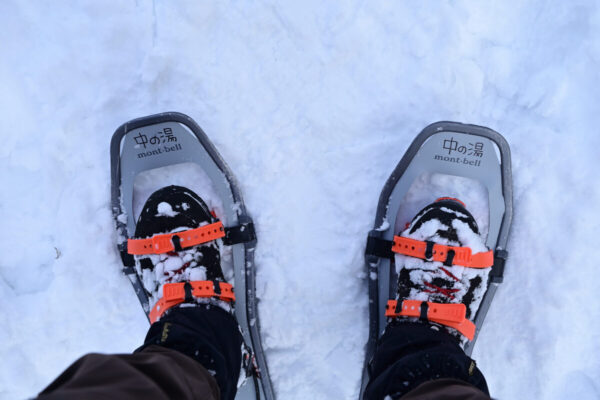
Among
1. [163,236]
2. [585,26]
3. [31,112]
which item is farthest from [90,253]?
[585,26]

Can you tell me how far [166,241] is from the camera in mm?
1503

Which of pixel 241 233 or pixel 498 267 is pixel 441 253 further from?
pixel 241 233

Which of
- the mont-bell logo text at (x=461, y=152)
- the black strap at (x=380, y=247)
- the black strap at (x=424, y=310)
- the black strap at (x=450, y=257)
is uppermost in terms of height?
the mont-bell logo text at (x=461, y=152)

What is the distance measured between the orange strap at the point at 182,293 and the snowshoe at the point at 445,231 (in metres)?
0.56

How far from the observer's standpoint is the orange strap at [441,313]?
4.55 feet

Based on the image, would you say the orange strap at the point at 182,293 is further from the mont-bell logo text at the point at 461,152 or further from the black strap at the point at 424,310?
the mont-bell logo text at the point at 461,152

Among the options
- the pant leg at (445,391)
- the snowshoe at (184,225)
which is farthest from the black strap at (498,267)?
the snowshoe at (184,225)

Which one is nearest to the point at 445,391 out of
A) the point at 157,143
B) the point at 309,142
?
the point at 309,142

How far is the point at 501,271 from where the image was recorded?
1.52 meters

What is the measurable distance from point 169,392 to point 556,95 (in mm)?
1579

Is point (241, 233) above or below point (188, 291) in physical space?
above

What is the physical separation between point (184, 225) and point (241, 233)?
21 cm

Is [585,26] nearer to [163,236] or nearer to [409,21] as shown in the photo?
[409,21]

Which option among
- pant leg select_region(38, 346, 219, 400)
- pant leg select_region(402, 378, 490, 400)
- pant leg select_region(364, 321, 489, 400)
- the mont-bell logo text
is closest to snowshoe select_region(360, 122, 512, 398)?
the mont-bell logo text
